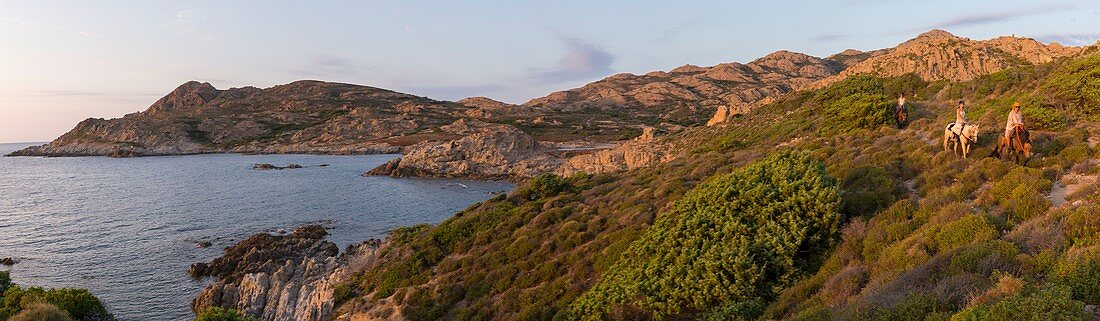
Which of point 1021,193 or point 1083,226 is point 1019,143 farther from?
point 1083,226

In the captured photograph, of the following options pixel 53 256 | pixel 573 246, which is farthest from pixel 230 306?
pixel 53 256

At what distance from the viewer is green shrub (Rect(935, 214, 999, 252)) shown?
10.7 m

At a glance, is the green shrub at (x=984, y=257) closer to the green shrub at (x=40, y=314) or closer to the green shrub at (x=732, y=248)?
the green shrub at (x=732, y=248)

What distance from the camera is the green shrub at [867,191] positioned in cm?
1525

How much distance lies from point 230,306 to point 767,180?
30062 mm

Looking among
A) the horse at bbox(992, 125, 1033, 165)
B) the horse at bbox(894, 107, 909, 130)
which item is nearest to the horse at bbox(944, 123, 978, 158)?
the horse at bbox(992, 125, 1033, 165)

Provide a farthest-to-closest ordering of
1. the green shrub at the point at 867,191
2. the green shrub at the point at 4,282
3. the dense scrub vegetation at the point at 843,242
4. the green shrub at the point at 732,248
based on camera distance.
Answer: the green shrub at the point at 4,282, the green shrub at the point at 867,191, the green shrub at the point at 732,248, the dense scrub vegetation at the point at 843,242

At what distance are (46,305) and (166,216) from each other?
44778 mm

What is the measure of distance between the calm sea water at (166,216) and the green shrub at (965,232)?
3574 centimetres

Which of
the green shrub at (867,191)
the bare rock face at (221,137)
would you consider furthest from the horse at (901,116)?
the bare rock face at (221,137)

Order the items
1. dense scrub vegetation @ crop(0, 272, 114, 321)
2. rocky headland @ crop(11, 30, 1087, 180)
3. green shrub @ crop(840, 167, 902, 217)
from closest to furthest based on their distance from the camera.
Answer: green shrub @ crop(840, 167, 902, 217) → dense scrub vegetation @ crop(0, 272, 114, 321) → rocky headland @ crop(11, 30, 1087, 180)

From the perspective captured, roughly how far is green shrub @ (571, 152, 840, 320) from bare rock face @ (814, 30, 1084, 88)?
4818 cm

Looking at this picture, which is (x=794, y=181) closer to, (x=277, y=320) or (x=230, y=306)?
(x=277, y=320)

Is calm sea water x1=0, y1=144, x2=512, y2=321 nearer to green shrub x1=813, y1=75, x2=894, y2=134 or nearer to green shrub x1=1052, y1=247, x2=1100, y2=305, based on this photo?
green shrub x1=1052, y1=247, x2=1100, y2=305
